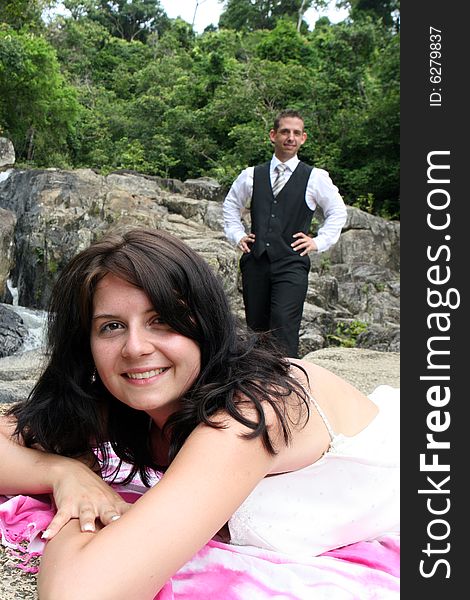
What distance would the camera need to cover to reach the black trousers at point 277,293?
14.7ft

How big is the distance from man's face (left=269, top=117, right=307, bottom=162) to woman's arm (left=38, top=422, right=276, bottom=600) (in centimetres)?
345

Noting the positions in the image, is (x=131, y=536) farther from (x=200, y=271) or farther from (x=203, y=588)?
(x=200, y=271)

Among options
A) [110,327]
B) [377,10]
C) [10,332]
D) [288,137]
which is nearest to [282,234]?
[288,137]

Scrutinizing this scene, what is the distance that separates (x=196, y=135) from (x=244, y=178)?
14.7 m

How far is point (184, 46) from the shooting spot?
26.4m

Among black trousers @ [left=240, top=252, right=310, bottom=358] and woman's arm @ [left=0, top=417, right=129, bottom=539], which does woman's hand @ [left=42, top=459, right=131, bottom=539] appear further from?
black trousers @ [left=240, top=252, right=310, bottom=358]

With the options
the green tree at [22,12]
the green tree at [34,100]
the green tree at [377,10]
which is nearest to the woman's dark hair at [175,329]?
the green tree at [34,100]

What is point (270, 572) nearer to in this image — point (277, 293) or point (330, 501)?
point (330, 501)

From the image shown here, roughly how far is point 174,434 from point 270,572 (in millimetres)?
342

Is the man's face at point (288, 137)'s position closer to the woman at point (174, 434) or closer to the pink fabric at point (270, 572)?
the woman at point (174, 434)

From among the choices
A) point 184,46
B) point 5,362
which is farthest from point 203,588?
point 184,46

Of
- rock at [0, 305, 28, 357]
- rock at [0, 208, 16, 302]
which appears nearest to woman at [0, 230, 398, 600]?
rock at [0, 305, 28, 357]

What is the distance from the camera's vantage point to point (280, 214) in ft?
15.2

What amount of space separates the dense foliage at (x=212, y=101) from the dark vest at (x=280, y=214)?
11.0m
